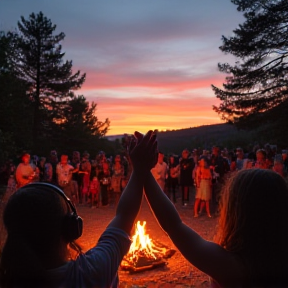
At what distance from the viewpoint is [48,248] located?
1.32 metres

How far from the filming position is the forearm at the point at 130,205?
156 centimetres

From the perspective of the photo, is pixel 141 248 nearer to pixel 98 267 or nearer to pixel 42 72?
pixel 98 267

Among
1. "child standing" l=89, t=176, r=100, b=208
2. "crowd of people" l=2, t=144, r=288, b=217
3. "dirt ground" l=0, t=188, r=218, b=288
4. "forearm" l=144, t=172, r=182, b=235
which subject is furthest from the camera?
"child standing" l=89, t=176, r=100, b=208

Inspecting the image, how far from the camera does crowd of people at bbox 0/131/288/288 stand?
1.30m

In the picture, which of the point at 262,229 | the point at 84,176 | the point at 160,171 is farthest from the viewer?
the point at 84,176

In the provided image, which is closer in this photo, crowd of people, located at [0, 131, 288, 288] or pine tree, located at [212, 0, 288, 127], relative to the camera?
crowd of people, located at [0, 131, 288, 288]

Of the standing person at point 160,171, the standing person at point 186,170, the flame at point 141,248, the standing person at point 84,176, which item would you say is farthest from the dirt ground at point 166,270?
the standing person at point 84,176

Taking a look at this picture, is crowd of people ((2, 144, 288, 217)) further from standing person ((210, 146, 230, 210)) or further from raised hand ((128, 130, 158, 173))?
raised hand ((128, 130, 158, 173))

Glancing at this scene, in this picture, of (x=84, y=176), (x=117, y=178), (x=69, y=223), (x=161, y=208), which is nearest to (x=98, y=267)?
(x=69, y=223)

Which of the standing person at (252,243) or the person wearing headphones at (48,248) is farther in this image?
the standing person at (252,243)

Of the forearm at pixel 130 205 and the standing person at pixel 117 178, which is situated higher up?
the forearm at pixel 130 205

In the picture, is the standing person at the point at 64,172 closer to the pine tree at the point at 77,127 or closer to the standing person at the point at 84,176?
the standing person at the point at 84,176

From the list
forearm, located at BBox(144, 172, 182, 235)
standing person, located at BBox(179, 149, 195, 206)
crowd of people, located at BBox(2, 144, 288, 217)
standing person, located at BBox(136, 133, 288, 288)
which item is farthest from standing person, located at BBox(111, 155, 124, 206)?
standing person, located at BBox(136, 133, 288, 288)

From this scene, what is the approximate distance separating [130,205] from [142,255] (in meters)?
5.14
